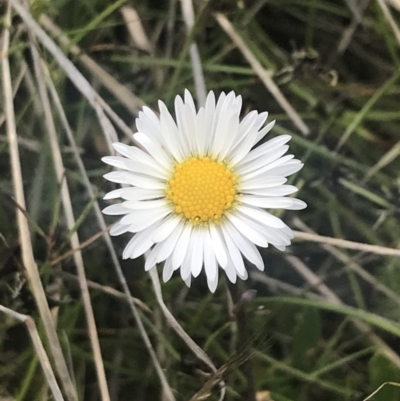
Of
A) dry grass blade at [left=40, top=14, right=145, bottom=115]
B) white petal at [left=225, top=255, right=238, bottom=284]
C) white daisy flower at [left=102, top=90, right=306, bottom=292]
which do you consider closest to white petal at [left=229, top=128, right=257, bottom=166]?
white daisy flower at [left=102, top=90, right=306, bottom=292]

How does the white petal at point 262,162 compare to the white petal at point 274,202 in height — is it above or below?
above

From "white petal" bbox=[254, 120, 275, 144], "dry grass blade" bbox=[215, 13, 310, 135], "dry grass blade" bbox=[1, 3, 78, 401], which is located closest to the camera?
"white petal" bbox=[254, 120, 275, 144]

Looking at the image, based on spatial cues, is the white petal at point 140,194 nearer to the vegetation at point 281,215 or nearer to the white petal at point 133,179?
the white petal at point 133,179

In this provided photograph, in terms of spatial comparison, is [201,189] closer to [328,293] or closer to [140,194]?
[140,194]

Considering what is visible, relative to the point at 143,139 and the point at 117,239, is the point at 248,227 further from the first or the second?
the point at 117,239

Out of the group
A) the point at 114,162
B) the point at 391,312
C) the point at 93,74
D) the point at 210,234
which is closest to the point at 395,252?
the point at 391,312

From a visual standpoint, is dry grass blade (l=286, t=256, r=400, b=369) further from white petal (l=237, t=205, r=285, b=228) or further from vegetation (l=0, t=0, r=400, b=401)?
white petal (l=237, t=205, r=285, b=228)

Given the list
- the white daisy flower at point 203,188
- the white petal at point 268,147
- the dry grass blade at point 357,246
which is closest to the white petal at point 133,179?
the white daisy flower at point 203,188
